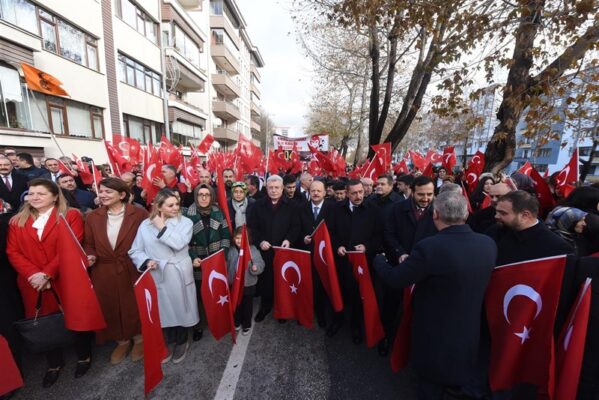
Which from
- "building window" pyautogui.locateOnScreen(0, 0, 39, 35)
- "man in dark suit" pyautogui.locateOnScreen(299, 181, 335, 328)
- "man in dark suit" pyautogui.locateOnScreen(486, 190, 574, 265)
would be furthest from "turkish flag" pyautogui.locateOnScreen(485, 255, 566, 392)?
"building window" pyautogui.locateOnScreen(0, 0, 39, 35)

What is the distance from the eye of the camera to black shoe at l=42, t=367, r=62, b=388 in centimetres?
264

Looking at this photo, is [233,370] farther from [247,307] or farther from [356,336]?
[356,336]

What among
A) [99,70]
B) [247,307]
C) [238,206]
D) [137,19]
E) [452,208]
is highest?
[137,19]

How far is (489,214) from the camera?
3457 mm

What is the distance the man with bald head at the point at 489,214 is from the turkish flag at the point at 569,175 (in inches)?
78.4

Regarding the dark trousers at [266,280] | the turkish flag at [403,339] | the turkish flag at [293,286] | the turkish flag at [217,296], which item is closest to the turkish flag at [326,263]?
the turkish flag at [293,286]

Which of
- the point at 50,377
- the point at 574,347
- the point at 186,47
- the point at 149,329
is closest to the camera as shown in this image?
the point at 574,347

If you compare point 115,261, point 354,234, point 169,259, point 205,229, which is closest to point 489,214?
point 354,234

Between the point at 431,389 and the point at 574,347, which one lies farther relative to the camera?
the point at 431,389

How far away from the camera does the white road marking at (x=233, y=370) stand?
256 centimetres

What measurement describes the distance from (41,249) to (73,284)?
0.45 metres

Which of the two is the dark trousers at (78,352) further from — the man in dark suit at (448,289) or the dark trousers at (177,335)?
the man in dark suit at (448,289)

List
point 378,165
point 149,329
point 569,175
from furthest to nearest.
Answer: point 378,165, point 569,175, point 149,329

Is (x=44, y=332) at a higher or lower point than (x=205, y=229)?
lower
